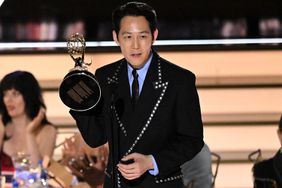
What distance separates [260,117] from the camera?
5867mm

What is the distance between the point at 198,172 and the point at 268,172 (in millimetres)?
566

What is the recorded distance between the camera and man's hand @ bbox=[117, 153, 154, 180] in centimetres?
220

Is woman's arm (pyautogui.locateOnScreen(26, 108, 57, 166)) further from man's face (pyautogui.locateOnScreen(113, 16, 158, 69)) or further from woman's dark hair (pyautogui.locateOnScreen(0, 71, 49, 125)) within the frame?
man's face (pyautogui.locateOnScreen(113, 16, 158, 69))

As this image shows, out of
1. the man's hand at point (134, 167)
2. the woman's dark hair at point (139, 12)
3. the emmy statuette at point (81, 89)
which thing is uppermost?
the woman's dark hair at point (139, 12)

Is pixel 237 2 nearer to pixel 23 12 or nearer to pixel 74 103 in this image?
pixel 23 12

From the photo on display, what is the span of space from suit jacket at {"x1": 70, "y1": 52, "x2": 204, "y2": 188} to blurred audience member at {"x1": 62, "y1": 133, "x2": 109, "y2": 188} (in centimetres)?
151

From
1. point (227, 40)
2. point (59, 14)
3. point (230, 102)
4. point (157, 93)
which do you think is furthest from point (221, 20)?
point (157, 93)

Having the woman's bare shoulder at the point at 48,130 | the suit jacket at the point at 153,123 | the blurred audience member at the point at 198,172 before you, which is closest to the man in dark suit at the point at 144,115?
the suit jacket at the point at 153,123

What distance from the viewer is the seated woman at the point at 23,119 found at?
4594 mm

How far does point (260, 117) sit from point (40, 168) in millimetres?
2410

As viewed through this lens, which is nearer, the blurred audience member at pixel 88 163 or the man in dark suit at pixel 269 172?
the blurred audience member at pixel 88 163

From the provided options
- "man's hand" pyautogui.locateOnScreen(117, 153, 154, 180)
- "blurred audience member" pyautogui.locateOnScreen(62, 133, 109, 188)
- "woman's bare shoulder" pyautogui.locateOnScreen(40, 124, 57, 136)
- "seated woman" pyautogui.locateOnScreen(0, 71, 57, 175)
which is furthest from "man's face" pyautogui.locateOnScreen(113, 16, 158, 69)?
"woman's bare shoulder" pyautogui.locateOnScreen(40, 124, 57, 136)

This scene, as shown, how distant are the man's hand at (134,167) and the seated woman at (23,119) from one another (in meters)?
2.34

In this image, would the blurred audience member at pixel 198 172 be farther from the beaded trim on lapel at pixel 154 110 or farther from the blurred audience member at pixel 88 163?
the beaded trim on lapel at pixel 154 110
